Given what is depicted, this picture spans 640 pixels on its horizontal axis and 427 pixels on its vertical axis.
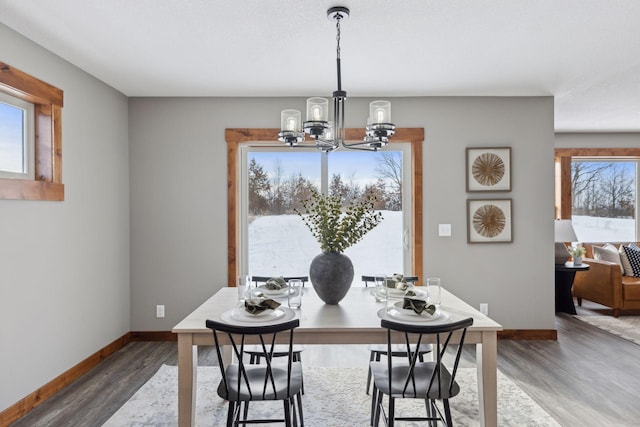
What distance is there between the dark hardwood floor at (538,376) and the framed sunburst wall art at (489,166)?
156 cm

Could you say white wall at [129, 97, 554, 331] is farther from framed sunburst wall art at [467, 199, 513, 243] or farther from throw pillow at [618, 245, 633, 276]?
throw pillow at [618, 245, 633, 276]

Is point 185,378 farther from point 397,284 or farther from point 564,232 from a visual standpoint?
point 564,232

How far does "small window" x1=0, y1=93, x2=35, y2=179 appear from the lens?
9.07 feet

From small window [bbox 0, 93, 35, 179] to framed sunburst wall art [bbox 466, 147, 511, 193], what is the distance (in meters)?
3.69

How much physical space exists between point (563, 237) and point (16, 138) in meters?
5.49

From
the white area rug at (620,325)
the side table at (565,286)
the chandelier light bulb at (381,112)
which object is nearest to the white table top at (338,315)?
the chandelier light bulb at (381,112)

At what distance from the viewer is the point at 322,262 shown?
8.25ft

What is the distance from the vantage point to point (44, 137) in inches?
120

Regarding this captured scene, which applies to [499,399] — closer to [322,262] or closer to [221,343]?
[322,262]

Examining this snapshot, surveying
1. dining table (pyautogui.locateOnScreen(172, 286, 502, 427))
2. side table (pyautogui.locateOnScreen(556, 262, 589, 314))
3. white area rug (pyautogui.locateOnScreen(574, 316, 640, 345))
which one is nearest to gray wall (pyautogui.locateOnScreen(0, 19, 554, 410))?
white area rug (pyautogui.locateOnScreen(574, 316, 640, 345))

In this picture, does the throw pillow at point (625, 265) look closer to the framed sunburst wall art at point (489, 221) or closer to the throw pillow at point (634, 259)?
the throw pillow at point (634, 259)

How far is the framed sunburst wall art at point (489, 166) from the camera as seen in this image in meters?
4.22

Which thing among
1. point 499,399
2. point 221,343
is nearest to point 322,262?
point 221,343

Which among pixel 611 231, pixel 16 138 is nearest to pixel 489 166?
pixel 611 231
